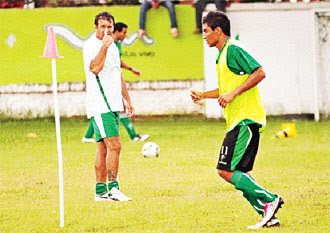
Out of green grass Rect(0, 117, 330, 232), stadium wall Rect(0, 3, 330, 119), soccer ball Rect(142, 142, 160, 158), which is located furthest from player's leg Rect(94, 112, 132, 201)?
stadium wall Rect(0, 3, 330, 119)

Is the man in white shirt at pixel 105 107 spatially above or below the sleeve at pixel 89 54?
below

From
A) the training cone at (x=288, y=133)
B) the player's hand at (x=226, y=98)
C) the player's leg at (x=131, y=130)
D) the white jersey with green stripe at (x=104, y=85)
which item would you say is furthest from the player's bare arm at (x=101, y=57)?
the training cone at (x=288, y=133)

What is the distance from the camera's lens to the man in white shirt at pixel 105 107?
12648 millimetres

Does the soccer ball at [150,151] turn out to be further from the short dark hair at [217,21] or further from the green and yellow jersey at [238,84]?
the short dark hair at [217,21]

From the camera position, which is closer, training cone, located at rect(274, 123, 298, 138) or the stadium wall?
training cone, located at rect(274, 123, 298, 138)

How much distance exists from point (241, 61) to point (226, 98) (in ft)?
1.26

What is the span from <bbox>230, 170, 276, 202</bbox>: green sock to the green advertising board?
1314 centimetres

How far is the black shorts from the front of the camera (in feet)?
34.6

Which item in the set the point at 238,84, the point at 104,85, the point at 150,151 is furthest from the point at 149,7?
the point at 238,84

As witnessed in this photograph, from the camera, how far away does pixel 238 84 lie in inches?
417

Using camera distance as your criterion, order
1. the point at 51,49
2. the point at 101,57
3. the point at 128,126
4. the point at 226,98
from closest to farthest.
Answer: the point at 226,98
the point at 51,49
the point at 101,57
the point at 128,126

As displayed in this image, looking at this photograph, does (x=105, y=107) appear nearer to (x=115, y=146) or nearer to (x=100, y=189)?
(x=115, y=146)

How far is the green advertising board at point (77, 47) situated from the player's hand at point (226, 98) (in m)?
13.2

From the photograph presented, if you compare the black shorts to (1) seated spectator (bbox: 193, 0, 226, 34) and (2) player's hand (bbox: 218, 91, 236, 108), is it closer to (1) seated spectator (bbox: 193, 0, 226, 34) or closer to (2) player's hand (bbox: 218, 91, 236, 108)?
(2) player's hand (bbox: 218, 91, 236, 108)
